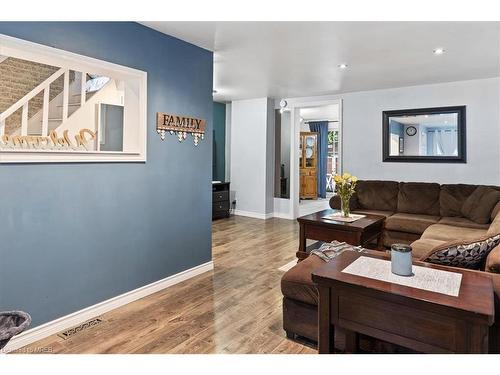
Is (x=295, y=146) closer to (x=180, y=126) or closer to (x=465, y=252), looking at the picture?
(x=180, y=126)

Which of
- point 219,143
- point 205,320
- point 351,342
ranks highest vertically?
point 219,143

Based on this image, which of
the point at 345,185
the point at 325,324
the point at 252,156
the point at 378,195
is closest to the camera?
the point at 325,324

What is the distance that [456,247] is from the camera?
1881 mm

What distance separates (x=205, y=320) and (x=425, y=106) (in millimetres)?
4536

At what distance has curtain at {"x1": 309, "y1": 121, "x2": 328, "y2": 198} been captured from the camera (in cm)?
1002

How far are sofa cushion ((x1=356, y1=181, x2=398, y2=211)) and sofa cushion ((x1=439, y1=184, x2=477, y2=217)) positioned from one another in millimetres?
603

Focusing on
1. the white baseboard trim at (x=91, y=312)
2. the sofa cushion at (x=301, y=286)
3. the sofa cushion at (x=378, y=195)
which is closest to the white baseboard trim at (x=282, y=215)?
the sofa cushion at (x=378, y=195)

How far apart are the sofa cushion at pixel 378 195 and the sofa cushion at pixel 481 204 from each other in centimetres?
90

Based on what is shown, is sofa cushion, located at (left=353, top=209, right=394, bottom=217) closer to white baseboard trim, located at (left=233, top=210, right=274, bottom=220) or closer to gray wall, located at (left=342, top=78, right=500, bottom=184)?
gray wall, located at (left=342, top=78, right=500, bottom=184)

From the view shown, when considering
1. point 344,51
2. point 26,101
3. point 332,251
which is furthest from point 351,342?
point 26,101

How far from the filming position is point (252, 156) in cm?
669

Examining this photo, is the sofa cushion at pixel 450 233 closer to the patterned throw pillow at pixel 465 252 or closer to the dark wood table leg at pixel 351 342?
the patterned throw pillow at pixel 465 252
